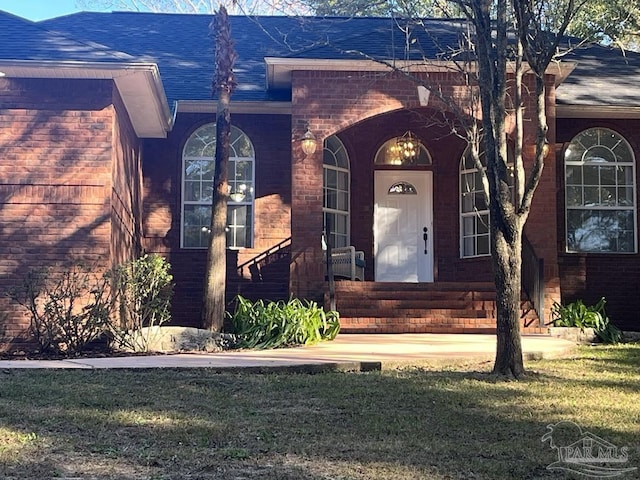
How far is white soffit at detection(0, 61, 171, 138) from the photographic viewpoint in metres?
10.0

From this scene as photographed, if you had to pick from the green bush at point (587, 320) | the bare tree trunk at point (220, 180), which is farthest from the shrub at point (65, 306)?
the green bush at point (587, 320)

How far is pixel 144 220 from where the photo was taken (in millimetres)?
14320

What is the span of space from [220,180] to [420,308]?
3.72 meters

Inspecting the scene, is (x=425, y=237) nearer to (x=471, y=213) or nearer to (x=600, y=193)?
(x=471, y=213)

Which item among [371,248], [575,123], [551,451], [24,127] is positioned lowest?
[551,451]

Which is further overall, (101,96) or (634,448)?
(101,96)

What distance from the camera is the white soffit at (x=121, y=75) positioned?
10.0 m

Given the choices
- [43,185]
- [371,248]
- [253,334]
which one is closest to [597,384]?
[253,334]

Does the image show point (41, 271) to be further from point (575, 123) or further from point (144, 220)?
point (575, 123)

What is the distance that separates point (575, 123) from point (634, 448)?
10.9m

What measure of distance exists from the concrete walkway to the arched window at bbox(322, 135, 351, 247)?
466cm

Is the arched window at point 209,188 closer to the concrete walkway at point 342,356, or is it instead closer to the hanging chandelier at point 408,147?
the hanging chandelier at point 408,147

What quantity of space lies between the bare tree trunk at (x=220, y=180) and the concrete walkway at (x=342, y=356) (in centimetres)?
174

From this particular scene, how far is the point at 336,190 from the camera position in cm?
1486
